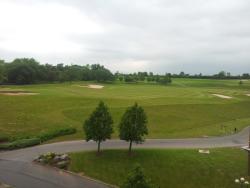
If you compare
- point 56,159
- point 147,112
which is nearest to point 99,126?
point 56,159

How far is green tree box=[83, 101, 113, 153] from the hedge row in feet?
26.0

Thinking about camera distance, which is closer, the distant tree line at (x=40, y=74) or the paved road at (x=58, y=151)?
the paved road at (x=58, y=151)

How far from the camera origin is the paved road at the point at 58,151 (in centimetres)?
3856

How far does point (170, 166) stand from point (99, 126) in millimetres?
10042

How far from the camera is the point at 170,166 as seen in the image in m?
43.4

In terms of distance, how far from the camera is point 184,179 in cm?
4112

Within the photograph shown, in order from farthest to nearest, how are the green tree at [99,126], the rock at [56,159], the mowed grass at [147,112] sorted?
the mowed grass at [147,112], the green tree at [99,126], the rock at [56,159]

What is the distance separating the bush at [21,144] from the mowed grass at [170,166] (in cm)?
756

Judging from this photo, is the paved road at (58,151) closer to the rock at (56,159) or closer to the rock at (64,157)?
the rock at (56,159)

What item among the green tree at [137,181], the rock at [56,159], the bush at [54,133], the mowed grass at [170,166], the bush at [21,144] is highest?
the green tree at [137,181]

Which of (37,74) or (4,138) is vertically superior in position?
(37,74)

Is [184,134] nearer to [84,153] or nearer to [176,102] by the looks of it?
[84,153]

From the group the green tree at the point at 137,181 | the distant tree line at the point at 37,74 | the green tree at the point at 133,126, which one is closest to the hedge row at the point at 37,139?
the green tree at the point at 133,126

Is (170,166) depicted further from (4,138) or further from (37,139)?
(4,138)
